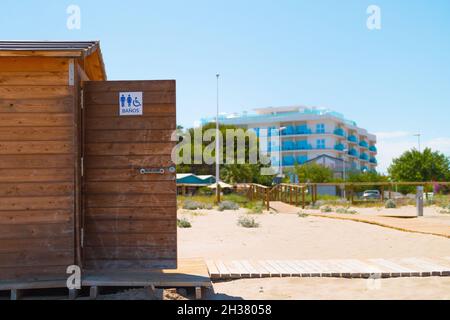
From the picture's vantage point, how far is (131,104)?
7.20 metres

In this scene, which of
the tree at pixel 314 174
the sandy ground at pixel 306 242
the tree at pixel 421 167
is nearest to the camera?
the sandy ground at pixel 306 242

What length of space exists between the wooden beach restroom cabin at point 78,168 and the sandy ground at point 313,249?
1.36 metres

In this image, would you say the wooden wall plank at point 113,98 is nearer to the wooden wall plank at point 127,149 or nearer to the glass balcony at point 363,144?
the wooden wall plank at point 127,149

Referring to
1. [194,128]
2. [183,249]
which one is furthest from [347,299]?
[194,128]

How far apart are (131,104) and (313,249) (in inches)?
232

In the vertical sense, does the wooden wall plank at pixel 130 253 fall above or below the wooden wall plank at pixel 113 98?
below

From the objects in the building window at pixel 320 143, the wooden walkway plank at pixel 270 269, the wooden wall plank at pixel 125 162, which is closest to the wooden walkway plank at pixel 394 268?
the wooden walkway plank at pixel 270 269

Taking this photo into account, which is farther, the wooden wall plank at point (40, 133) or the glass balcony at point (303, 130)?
the glass balcony at point (303, 130)

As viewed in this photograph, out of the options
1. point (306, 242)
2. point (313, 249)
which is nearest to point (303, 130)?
point (306, 242)

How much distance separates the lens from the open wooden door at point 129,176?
7090mm

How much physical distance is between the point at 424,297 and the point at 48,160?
15.6 feet

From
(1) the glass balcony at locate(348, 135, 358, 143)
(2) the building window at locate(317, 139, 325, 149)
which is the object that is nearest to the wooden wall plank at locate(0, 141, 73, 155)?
(2) the building window at locate(317, 139, 325, 149)

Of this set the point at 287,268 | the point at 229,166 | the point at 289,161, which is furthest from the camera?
the point at 289,161

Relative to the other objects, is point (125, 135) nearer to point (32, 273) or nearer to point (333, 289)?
point (32, 273)
